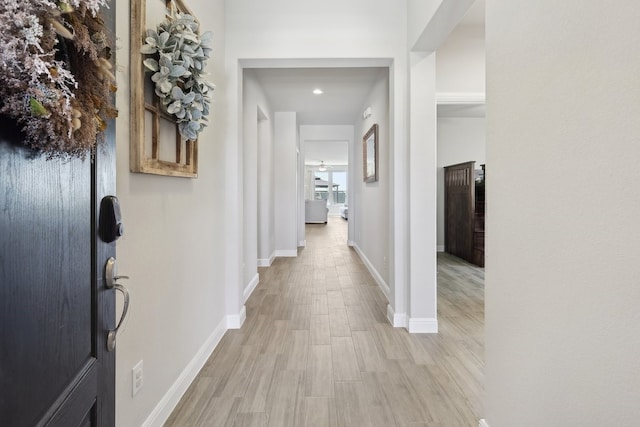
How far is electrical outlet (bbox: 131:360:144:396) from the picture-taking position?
1.42 m

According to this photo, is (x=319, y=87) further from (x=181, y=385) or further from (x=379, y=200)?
(x=181, y=385)

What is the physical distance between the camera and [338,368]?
7.35ft

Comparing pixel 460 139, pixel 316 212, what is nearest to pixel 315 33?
pixel 460 139

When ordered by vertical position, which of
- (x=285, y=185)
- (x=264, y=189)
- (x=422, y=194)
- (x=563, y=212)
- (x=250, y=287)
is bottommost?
(x=250, y=287)

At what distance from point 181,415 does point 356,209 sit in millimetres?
5482

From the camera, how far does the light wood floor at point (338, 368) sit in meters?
1.78

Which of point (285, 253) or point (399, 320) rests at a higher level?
point (285, 253)

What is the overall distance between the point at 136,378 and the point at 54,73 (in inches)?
52.4

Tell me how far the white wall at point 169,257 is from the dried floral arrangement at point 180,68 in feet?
0.49

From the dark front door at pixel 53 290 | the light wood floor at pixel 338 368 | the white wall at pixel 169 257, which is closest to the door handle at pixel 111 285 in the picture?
the dark front door at pixel 53 290

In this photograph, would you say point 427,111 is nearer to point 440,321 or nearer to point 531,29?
point 531,29

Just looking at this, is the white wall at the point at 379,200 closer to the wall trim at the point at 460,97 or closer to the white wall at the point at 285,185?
the wall trim at the point at 460,97

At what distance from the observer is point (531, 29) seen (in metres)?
1.16

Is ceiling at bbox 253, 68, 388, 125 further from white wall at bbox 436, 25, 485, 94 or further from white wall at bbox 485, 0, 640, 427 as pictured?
white wall at bbox 485, 0, 640, 427
